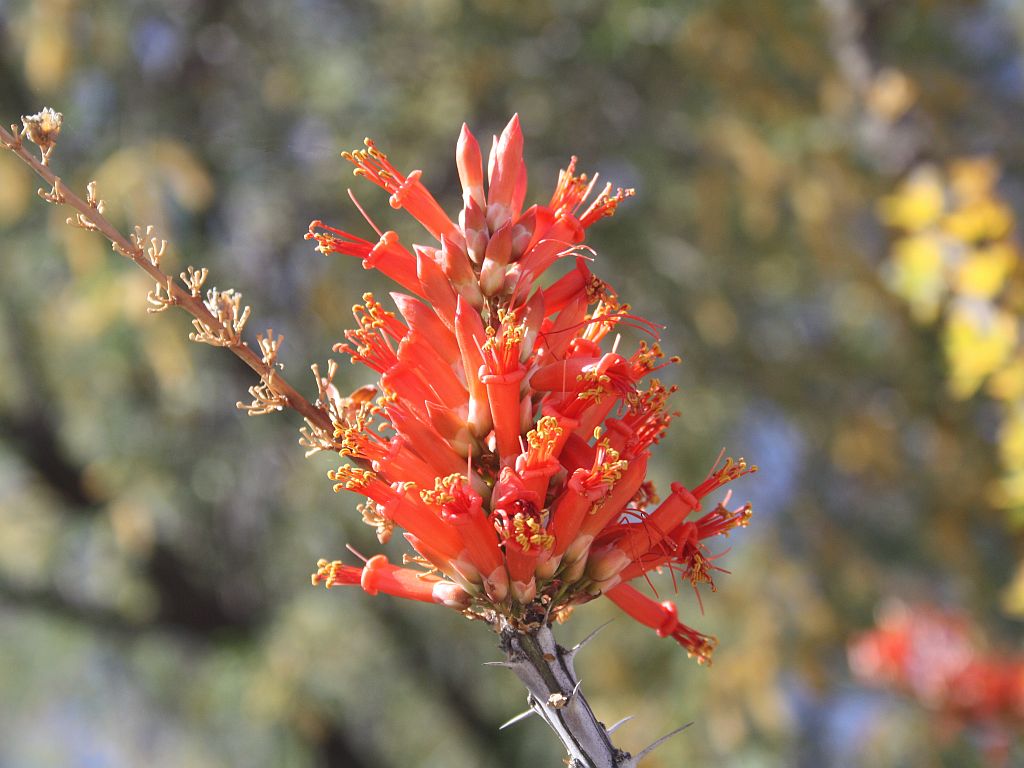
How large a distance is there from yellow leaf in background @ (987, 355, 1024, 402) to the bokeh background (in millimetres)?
46

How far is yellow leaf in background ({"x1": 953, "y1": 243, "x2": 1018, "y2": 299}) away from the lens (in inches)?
165

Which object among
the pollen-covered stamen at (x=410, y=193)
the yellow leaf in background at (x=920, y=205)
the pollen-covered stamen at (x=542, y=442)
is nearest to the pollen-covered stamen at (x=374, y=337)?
the pollen-covered stamen at (x=410, y=193)

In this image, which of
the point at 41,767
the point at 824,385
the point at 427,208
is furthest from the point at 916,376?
the point at 41,767

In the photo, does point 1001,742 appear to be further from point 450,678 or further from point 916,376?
point 450,678

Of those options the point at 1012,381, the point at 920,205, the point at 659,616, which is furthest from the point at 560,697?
the point at 920,205

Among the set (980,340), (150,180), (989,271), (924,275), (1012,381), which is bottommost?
(1012,381)

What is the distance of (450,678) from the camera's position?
8.48m

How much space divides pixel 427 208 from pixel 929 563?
7.66m

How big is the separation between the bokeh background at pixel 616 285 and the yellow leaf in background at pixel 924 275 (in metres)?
0.03

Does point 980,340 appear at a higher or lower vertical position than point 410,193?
higher

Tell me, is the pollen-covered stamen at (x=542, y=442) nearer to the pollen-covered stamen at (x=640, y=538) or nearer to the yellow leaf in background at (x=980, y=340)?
the pollen-covered stamen at (x=640, y=538)

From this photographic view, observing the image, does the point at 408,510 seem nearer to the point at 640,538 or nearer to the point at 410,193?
the point at 640,538

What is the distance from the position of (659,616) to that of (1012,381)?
10.1 feet

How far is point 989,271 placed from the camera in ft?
13.7
